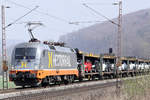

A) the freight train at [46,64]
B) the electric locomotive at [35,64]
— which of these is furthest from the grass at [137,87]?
the electric locomotive at [35,64]

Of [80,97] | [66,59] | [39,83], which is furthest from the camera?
[66,59]

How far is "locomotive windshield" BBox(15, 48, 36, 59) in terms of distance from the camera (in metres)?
27.7

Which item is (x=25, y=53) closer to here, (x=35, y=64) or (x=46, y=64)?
(x=35, y=64)

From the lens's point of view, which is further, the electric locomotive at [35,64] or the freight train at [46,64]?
the freight train at [46,64]

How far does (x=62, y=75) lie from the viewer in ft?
104

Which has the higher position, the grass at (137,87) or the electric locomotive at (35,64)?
the electric locomotive at (35,64)

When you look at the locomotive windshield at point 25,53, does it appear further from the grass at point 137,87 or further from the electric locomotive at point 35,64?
the grass at point 137,87

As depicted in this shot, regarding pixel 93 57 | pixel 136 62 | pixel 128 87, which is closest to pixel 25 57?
pixel 128 87

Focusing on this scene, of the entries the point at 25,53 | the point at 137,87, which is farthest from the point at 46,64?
the point at 137,87

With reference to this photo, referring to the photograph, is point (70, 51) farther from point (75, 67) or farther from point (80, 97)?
point (80, 97)

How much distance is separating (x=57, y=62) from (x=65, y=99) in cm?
1026

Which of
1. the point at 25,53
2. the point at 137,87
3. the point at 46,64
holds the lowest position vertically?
the point at 137,87

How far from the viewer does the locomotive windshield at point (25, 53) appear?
27.7 m

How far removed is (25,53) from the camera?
28.0m
